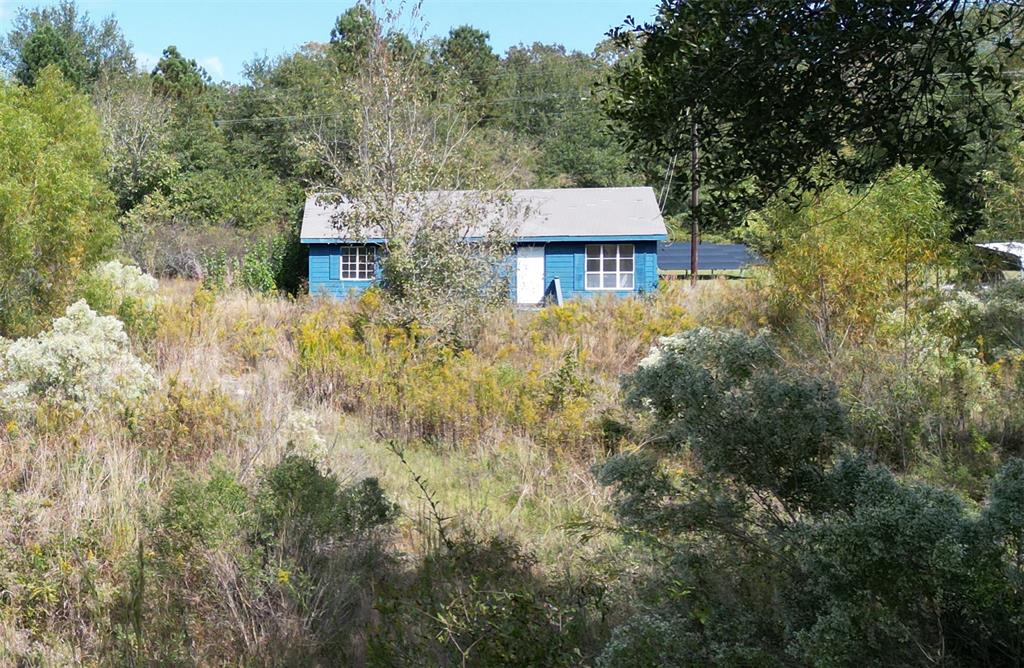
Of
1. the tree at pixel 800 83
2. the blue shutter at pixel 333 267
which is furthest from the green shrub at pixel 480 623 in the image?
the blue shutter at pixel 333 267

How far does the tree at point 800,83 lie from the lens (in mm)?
3746

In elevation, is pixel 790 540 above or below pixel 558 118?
below

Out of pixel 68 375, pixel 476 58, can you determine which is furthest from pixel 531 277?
pixel 476 58

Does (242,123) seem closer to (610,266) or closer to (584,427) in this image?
(610,266)

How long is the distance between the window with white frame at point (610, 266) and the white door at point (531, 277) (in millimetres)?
1305

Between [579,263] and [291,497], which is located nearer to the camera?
[291,497]

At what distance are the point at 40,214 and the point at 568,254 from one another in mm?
16783

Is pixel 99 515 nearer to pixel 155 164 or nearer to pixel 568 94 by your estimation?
pixel 155 164

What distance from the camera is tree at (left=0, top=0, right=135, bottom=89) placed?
1752 inches

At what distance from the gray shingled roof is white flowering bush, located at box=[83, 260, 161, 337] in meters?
10.7

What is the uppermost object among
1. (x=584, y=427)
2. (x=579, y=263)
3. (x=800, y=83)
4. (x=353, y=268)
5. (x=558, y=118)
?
(x=558, y=118)

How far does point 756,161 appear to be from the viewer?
421 centimetres

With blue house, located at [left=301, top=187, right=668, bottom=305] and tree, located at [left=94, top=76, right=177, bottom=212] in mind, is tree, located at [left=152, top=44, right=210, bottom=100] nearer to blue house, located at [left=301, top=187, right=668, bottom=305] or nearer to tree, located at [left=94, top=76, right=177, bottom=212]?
tree, located at [left=94, top=76, right=177, bottom=212]

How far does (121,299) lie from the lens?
41.8 ft
